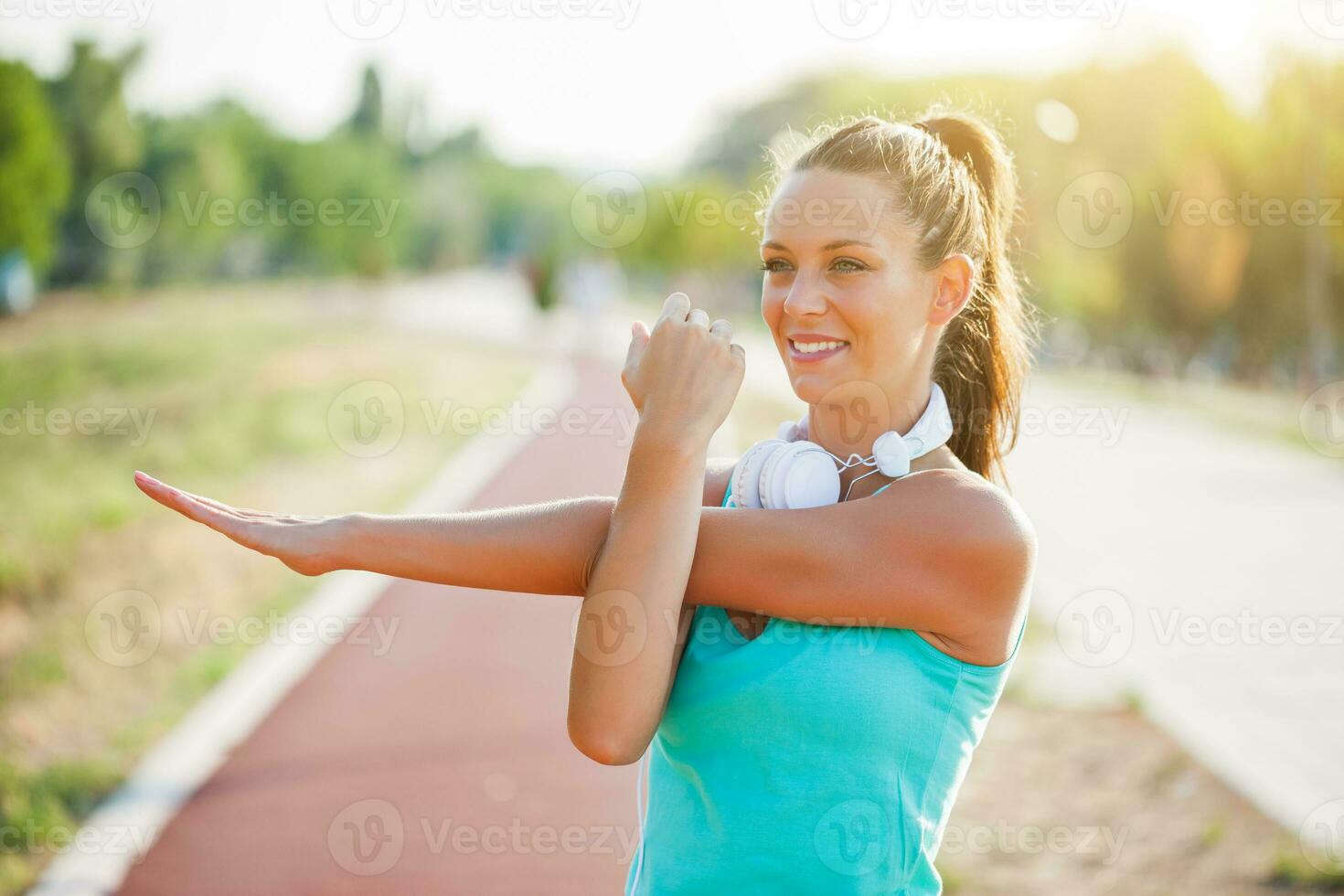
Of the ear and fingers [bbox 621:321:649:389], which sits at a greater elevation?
the ear

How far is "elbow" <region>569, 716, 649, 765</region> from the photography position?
1.58m

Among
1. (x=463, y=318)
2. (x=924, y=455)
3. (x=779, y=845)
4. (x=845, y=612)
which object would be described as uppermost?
(x=924, y=455)

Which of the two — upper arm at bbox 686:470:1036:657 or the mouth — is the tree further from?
upper arm at bbox 686:470:1036:657

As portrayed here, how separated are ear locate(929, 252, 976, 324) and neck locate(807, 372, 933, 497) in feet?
0.36

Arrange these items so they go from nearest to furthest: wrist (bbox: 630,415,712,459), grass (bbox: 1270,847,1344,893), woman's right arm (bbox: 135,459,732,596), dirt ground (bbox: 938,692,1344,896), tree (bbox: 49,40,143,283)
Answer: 1. wrist (bbox: 630,415,712,459)
2. woman's right arm (bbox: 135,459,732,596)
3. grass (bbox: 1270,847,1344,893)
4. dirt ground (bbox: 938,692,1344,896)
5. tree (bbox: 49,40,143,283)

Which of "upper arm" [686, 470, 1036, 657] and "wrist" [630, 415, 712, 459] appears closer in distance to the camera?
"wrist" [630, 415, 712, 459]

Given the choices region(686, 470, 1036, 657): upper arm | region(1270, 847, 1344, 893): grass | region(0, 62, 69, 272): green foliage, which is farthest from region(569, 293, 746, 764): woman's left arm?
region(0, 62, 69, 272): green foliage

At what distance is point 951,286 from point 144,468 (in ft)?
41.9

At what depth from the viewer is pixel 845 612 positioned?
163 cm

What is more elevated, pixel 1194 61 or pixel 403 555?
pixel 1194 61

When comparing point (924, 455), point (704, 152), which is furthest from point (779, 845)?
point (704, 152)

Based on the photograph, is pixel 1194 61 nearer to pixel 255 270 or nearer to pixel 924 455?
pixel 255 270

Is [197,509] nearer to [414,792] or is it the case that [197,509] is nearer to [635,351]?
[635,351]

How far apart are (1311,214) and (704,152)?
289 ft
